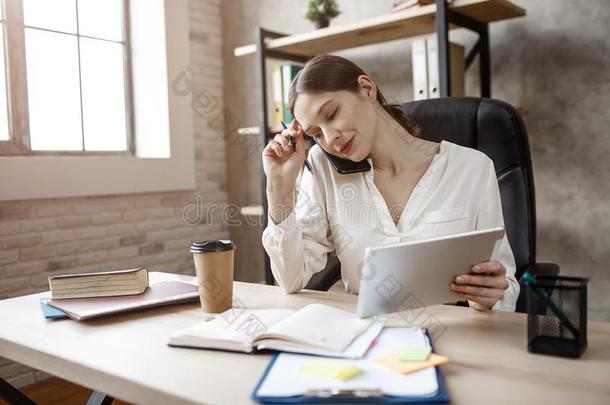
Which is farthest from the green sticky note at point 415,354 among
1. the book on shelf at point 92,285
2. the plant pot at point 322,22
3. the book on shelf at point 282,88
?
the plant pot at point 322,22

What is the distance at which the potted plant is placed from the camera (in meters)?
2.60

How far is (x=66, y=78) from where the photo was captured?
2709 millimetres

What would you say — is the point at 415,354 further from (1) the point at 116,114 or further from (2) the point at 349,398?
(1) the point at 116,114

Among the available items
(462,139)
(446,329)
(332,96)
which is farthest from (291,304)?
(462,139)

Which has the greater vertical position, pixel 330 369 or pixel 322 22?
pixel 322 22

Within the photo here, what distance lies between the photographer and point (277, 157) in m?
1.37

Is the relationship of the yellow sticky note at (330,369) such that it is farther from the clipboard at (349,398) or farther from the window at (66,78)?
the window at (66,78)

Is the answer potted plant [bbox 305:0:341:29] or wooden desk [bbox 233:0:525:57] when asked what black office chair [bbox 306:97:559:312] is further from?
potted plant [bbox 305:0:341:29]

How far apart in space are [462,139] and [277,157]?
22.1 inches

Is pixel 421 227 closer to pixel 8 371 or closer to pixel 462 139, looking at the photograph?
pixel 462 139

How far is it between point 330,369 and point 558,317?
343 mm

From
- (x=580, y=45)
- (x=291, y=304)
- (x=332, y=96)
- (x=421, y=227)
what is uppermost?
(x=580, y=45)

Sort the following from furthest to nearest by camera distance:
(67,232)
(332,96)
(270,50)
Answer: (270,50) → (67,232) → (332,96)

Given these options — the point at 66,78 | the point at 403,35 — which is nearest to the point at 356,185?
the point at 403,35
